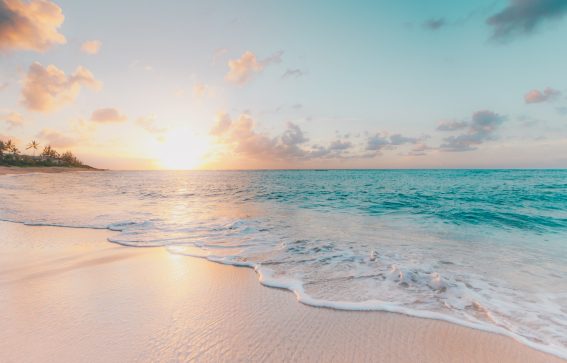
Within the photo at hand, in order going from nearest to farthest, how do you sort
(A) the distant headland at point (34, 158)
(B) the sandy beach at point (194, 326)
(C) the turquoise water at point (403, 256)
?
(B) the sandy beach at point (194, 326) < (C) the turquoise water at point (403, 256) < (A) the distant headland at point (34, 158)

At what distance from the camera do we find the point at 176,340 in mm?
2947

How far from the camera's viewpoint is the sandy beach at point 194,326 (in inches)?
109

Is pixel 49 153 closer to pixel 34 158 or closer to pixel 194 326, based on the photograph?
pixel 34 158

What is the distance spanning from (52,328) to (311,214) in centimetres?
1076

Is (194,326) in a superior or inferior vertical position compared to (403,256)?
superior

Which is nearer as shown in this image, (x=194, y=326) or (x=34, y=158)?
(x=194, y=326)

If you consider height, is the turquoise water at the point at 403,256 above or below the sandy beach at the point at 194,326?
below

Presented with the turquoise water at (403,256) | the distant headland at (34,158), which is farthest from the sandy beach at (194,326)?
the distant headland at (34,158)

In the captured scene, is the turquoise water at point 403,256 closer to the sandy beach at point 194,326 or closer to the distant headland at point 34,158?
the sandy beach at point 194,326

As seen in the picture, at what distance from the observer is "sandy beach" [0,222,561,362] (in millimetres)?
2781

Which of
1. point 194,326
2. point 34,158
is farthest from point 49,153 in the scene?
point 194,326

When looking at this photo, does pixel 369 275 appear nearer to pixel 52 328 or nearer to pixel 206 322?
pixel 206 322

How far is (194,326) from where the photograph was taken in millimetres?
3230

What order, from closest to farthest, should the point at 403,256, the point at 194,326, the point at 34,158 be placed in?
the point at 194,326, the point at 403,256, the point at 34,158
